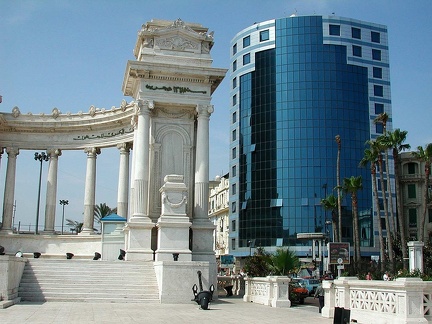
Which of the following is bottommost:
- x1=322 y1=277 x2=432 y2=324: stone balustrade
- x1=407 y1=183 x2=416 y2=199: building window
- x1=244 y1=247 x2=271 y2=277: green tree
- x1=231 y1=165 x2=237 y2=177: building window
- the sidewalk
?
the sidewalk

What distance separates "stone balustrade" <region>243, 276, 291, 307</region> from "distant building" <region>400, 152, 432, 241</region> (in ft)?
189

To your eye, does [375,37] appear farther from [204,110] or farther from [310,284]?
[204,110]

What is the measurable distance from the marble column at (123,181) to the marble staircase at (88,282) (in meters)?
12.4

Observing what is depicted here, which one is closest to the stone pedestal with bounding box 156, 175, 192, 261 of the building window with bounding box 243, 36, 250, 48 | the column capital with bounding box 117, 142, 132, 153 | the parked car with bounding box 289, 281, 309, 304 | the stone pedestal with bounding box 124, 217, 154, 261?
the stone pedestal with bounding box 124, 217, 154, 261

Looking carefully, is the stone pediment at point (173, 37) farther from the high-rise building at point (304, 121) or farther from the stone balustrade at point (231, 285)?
the high-rise building at point (304, 121)

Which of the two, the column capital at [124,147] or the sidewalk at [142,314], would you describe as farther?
the column capital at [124,147]

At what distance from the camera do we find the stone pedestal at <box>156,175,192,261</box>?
3058cm

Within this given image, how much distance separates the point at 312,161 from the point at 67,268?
59751mm

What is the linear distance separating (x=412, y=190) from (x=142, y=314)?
69014mm

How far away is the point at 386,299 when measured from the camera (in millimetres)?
16797

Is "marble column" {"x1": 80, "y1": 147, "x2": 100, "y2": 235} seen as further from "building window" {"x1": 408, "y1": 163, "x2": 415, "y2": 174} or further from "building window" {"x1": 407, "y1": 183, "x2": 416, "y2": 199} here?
"building window" {"x1": 408, "y1": 163, "x2": 415, "y2": 174}

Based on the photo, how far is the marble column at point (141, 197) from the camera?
107 ft

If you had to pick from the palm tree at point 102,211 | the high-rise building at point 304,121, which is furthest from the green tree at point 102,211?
the high-rise building at point 304,121

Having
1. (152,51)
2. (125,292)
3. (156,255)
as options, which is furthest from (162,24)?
(125,292)
